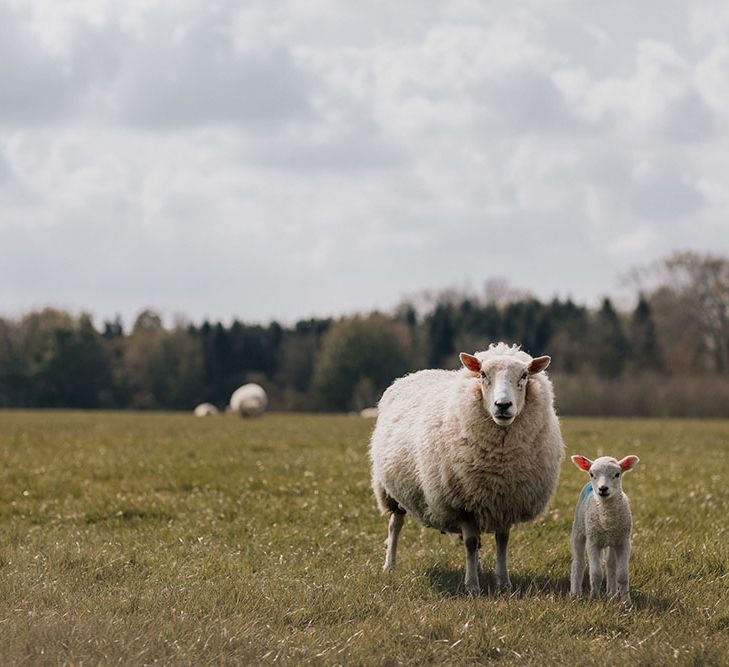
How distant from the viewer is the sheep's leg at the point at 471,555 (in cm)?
855

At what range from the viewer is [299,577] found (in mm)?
9109

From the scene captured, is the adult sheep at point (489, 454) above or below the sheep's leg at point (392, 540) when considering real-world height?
above

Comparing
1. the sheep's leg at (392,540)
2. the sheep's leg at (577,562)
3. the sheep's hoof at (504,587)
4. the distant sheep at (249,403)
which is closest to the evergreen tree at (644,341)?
the distant sheep at (249,403)

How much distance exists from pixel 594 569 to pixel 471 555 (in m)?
1.20

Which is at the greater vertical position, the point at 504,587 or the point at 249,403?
the point at 249,403

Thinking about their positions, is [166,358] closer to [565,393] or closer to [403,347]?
[403,347]

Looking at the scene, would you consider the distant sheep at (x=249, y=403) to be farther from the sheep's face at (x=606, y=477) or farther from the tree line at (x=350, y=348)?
the sheep's face at (x=606, y=477)

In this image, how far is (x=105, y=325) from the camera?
384ft

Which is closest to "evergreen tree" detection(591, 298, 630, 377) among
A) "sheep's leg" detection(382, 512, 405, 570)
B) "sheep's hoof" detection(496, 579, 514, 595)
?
"sheep's leg" detection(382, 512, 405, 570)

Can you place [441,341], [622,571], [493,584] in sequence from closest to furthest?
[622,571] → [493,584] → [441,341]

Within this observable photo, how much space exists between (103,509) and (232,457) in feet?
18.2

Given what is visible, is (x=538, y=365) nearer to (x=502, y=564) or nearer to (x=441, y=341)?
(x=502, y=564)

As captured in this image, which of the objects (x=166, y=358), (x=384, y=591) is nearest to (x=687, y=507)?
A: (x=384, y=591)

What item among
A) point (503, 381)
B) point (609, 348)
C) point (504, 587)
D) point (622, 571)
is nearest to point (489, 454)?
→ point (503, 381)
